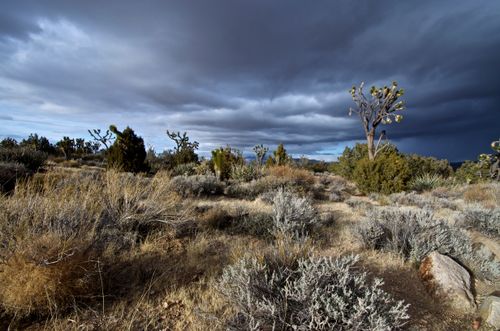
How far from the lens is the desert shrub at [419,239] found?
3.93 meters

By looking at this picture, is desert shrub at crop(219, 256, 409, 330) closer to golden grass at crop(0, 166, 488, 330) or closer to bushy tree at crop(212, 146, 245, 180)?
golden grass at crop(0, 166, 488, 330)

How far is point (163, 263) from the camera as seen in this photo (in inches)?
141

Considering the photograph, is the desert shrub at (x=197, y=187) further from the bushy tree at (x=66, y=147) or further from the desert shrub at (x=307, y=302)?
the bushy tree at (x=66, y=147)

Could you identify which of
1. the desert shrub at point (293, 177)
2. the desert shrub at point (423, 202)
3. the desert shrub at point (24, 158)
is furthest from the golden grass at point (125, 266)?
the desert shrub at point (24, 158)

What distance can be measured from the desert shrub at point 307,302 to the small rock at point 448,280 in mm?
1243

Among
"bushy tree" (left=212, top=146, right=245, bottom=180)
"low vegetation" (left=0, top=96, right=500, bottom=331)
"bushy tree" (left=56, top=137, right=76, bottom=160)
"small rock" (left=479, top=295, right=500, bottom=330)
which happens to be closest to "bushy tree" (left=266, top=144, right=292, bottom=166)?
"bushy tree" (left=212, top=146, right=245, bottom=180)

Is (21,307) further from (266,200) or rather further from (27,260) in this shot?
(266,200)

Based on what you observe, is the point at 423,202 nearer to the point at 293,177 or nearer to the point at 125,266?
the point at 293,177

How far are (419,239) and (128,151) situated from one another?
13.9 m

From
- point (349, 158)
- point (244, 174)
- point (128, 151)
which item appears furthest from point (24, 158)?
point (349, 158)

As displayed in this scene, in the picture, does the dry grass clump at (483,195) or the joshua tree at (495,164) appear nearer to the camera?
the dry grass clump at (483,195)

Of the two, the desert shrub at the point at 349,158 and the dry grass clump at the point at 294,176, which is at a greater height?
the desert shrub at the point at 349,158

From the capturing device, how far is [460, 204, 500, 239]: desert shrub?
18.3 ft

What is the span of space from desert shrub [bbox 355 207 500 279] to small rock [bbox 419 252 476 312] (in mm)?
399
